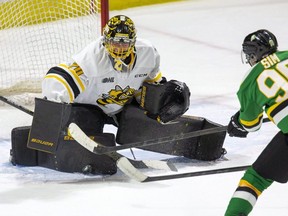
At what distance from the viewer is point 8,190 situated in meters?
3.67

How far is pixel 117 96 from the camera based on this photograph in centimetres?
400

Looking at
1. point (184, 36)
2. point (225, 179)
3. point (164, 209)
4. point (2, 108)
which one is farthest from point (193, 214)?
point (184, 36)

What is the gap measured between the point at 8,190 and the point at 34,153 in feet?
0.96

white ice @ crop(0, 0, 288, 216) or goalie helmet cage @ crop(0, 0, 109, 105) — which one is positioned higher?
goalie helmet cage @ crop(0, 0, 109, 105)

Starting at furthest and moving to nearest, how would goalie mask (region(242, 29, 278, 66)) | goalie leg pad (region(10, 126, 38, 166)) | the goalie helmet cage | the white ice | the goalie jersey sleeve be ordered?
the goalie helmet cage < goalie leg pad (region(10, 126, 38, 166)) < the white ice < goalie mask (region(242, 29, 278, 66)) < the goalie jersey sleeve

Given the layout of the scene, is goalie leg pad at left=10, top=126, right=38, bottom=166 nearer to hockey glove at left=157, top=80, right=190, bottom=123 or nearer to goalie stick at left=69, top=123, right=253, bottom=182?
goalie stick at left=69, top=123, right=253, bottom=182

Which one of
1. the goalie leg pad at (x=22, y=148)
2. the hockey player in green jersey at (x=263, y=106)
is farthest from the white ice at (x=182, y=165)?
the hockey player in green jersey at (x=263, y=106)

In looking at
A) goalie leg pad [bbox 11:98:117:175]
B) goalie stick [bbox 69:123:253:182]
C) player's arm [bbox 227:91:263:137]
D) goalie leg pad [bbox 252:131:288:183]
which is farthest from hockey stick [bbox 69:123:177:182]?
goalie leg pad [bbox 252:131:288:183]

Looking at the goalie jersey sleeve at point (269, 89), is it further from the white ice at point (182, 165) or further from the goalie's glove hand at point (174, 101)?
the goalie's glove hand at point (174, 101)

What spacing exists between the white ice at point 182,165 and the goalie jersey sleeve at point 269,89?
52 centimetres

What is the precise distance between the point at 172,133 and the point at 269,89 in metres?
1.21

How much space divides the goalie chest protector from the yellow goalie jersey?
77 millimetres

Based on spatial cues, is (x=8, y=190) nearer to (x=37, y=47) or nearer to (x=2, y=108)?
(x=2, y=108)

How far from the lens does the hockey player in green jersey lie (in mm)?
2893
